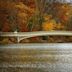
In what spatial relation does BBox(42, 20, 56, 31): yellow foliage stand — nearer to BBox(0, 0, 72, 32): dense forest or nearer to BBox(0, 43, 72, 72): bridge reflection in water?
BBox(0, 0, 72, 32): dense forest

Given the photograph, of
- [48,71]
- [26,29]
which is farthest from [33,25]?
[48,71]

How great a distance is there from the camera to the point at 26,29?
1221 centimetres

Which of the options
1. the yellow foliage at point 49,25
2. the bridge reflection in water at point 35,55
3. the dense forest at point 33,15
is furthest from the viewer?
the dense forest at point 33,15

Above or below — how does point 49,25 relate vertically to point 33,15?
below

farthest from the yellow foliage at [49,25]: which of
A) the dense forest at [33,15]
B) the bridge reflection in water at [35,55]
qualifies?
the bridge reflection in water at [35,55]

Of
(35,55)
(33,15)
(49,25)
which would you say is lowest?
(35,55)

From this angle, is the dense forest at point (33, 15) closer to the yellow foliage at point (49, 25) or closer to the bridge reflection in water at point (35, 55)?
the yellow foliage at point (49, 25)

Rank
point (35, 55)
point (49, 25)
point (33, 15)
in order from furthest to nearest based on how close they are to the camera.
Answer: point (33, 15)
point (49, 25)
point (35, 55)

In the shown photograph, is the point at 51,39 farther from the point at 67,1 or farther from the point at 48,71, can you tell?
the point at 48,71

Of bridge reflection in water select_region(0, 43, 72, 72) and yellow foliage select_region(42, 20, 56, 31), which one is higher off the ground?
yellow foliage select_region(42, 20, 56, 31)

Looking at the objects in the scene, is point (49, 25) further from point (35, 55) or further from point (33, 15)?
point (35, 55)

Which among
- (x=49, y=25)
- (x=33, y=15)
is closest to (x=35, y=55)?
(x=49, y=25)

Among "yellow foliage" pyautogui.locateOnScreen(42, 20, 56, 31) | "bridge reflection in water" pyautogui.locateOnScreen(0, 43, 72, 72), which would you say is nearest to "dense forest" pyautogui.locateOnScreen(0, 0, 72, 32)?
"yellow foliage" pyautogui.locateOnScreen(42, 20, 56, 31)

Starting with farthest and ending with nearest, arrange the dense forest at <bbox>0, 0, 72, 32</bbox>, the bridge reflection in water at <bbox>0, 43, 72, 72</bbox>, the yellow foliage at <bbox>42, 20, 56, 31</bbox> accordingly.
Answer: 1. the dense forest at <bbox>0, 0, 72, 32</bbox>
2. the yellow foliage at <bbox>42, 20, 56, 31</bbox>
3. the bridge reflection in water at <bbox>0, 43, 72, 72</bbox>
